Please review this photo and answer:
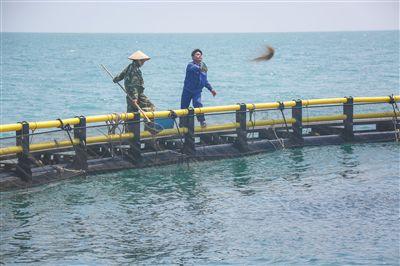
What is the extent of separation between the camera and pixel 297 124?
71.1ft

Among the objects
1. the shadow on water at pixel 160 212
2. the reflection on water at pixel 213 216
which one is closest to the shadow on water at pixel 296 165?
the reflection on water at pixel 213 216

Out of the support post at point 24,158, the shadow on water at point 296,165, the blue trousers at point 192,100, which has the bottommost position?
the shadow on water at point 296,165

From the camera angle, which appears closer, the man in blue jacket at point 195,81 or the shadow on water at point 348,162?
the shadow on water at point 348,162

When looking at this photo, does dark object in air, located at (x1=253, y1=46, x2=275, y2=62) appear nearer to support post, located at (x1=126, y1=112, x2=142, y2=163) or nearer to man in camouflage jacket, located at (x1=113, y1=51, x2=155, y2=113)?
man in camouflage jacket, located at (x1=113, y1=51, x2=155, y2=113)

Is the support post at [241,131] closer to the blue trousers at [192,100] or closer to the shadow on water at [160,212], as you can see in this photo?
the blue trousers at [192,100]

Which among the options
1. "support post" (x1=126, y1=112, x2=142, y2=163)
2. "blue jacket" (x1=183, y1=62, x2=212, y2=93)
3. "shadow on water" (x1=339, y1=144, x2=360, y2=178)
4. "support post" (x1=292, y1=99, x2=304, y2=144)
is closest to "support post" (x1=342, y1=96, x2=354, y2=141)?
"shadow on water" (x1=339, y1=144, x2=360, y2=178)

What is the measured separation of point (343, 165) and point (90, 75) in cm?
6655

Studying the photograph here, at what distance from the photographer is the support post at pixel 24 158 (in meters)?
17.0

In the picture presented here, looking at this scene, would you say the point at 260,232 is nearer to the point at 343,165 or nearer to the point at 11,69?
the point at 343,165

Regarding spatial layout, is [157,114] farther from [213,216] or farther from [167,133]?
[213,216]

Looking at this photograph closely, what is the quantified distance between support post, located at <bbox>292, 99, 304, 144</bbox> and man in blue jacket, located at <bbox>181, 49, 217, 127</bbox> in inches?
87.5

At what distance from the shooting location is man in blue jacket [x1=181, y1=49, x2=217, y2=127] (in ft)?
66.4

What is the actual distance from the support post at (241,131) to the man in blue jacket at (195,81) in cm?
69

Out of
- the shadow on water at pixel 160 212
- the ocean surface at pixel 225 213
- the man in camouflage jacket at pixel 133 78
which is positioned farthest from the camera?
the man in camouflage jacket at pixel 133 78
